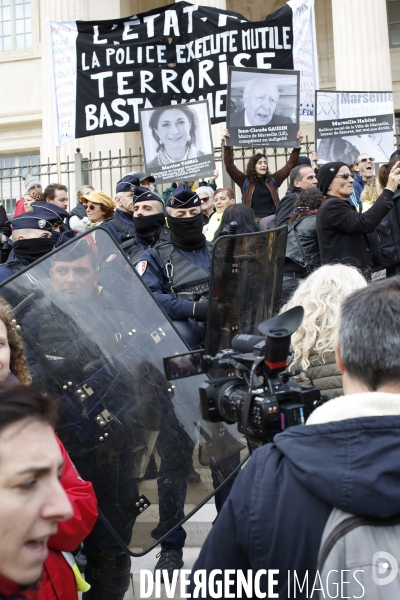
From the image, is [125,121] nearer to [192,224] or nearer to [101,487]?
[192,224]

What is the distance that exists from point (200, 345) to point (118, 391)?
5.63 ft

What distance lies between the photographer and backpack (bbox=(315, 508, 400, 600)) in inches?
62.3

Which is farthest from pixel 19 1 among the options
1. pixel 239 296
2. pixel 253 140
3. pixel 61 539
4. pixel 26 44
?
pixel 61 539

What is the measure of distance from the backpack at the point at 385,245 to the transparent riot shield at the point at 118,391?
3366mm

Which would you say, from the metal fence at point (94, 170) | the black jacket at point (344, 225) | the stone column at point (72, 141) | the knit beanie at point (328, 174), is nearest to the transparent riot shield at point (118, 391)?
the black jacket at point (344, 225)

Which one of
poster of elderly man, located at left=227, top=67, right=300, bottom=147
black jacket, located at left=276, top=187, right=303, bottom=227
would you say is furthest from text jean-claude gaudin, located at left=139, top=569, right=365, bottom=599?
poster of elderly man, located at left=227, top=67, right=300, bottom=147

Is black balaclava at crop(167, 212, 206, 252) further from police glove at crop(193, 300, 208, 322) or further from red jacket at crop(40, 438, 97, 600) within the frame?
red jacket at crop(40, 438, 97, 600)

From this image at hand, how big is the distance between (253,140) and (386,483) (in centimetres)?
729

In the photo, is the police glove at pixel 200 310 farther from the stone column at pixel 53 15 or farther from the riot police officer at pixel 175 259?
the stone column at pixel 53 15

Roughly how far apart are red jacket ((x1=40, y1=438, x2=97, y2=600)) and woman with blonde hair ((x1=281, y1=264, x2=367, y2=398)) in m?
0.99

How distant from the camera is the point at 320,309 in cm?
310

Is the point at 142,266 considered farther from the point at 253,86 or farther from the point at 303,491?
the point at 253,86

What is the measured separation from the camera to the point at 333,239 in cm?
573

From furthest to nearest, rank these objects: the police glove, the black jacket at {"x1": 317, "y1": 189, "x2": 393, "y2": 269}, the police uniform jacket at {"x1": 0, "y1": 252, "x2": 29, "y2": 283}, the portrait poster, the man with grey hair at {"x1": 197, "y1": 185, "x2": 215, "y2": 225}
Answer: the portrait poster, the man with grey hair at {"x1": 197, "y1": 185, "x2": 215, "y2": 225}, the black jacket at {"x1": 317, "y1": 189, "x2": 393, "y2": 269}, the police glove, the police uniform jacket at {"x1": 0, "y1": 252, "x2": 29, "y2": 283}
